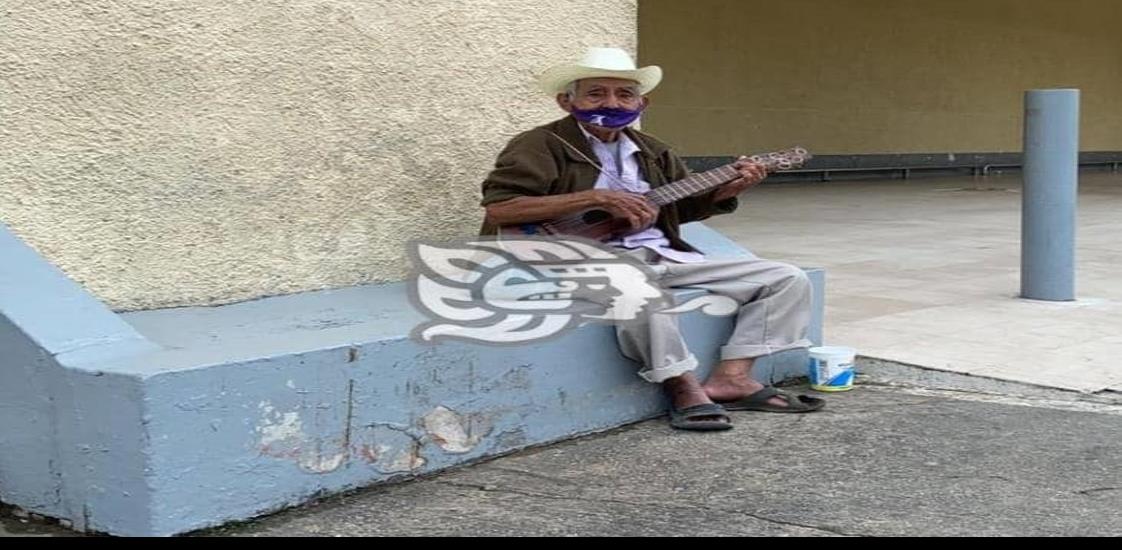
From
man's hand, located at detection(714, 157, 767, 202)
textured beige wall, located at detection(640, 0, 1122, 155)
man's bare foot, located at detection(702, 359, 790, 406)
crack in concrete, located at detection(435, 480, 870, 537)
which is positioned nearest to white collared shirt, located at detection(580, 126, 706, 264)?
man's hand, located at detection(714, 157, 767, 202)

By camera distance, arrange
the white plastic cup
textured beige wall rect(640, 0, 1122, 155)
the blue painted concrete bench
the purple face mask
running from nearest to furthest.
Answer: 1. the blue painted concrete bench
2. the purple face mask
3. the white plastic cup
4. textured beige wall rect(640, 0, 1122, 155)

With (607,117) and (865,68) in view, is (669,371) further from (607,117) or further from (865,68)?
(865,68)

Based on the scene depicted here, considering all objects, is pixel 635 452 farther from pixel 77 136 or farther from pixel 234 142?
pixel 77 136

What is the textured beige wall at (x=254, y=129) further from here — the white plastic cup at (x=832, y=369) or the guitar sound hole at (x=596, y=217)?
the white plastic cup at (x=832, y=369)

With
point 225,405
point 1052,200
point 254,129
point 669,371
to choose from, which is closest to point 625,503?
point 669,371

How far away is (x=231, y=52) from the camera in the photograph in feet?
13.9

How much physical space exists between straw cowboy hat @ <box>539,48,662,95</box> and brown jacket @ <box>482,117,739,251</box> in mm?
166

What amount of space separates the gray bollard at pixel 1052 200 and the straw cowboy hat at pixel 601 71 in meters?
3.07

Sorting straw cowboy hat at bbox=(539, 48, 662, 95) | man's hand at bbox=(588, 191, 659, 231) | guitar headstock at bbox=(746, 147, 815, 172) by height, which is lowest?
man's hand at bbox=(588, 191, 659, 231)

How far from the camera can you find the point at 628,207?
427 centimetres

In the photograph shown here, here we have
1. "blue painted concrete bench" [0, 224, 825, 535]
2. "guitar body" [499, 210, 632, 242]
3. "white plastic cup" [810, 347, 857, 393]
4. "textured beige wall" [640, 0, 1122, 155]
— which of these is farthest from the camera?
"textured beige wall" [640, 0, 1122, 155]

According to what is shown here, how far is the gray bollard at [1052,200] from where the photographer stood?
21.4 feet

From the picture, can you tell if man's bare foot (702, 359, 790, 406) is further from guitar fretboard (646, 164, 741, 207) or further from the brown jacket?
guitar fretboard (646, 164, 741, 207)

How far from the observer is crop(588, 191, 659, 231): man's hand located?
422 centimetres
